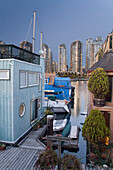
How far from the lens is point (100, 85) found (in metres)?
9.23

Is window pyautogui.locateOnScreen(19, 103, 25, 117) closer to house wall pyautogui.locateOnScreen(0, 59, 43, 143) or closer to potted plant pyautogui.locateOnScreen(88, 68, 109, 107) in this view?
house wall pyautogui.locateOnScreen(0, 59, 43, 143)

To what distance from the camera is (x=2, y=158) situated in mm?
8828

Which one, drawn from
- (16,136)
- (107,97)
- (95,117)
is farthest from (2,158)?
(107,97)

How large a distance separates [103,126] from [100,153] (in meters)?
1.97

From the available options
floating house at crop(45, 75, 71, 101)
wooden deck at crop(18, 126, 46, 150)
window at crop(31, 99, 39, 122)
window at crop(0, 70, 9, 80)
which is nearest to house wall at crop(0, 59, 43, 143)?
window at crop(0, 70, 9, 80)

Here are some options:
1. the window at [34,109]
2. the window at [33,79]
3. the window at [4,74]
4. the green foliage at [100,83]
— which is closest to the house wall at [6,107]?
the window at [4,74]

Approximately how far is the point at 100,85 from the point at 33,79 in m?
6.79

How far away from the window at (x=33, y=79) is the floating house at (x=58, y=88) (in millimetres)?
20583

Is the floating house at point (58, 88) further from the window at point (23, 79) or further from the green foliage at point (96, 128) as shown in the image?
the green foliage at point (96, 128)

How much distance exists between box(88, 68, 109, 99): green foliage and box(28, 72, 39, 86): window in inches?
222

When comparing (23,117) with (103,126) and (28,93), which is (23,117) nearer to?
(28,93)

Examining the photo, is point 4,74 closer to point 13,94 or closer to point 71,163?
point 13,94

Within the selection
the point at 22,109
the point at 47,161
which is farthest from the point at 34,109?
the point at 47,161

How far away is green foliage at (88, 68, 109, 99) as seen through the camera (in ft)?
30.4
